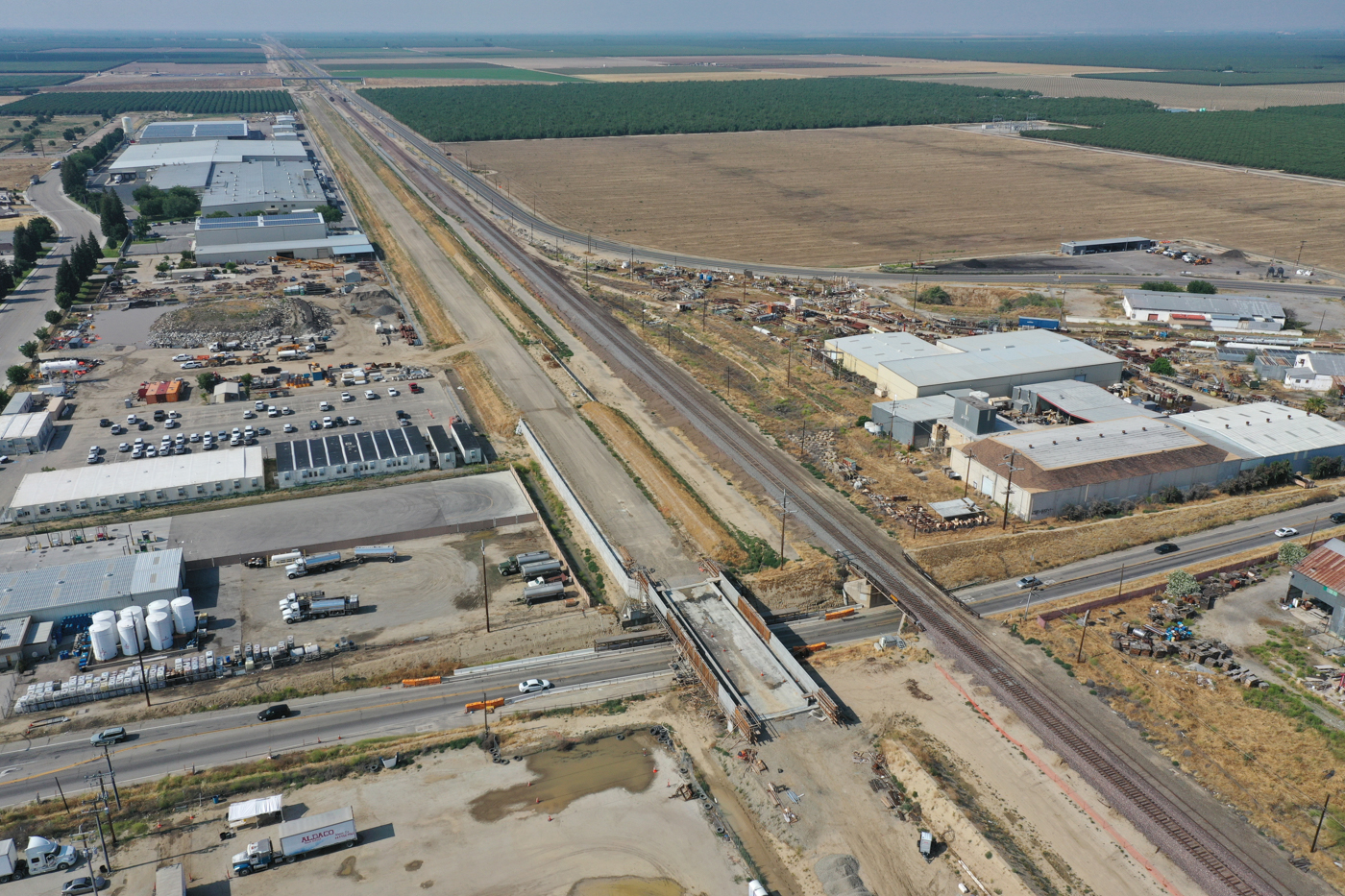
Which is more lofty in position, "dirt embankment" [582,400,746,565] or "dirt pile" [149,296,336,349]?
"dirt pile" [149,296,336,349]

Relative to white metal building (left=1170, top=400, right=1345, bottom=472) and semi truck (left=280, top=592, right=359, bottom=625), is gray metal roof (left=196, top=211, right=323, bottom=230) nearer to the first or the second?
semi truck (left=280, top=592, right=359, bottom=625)

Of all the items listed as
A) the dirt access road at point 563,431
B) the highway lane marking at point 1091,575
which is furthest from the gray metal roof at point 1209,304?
the dirt access road at point 563,431

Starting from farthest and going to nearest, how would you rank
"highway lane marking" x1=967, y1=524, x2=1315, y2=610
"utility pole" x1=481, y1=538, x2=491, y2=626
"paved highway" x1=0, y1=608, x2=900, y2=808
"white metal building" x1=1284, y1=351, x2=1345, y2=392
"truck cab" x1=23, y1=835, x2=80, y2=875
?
"white metal building" x1=1284, y1=351, x2=1345, y2=392, "highway lane marking" x1=967, y1=524, x2=1315, y2=610, "utility pole" x1=481, y1=538, x2=491, y2=626, "paved highway" x1=0, y1=608, x2=900, y2=808, "truck cab" x1=23, y1=835, x2=80, y2=875

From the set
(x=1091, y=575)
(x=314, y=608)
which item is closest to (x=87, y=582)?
(x=314, y=608)

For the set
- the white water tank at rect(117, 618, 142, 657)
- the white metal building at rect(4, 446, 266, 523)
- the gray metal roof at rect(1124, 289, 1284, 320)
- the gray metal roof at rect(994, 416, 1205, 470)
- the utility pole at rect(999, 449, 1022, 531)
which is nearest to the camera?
the white water tank at rect(117, 618, 142, 657)

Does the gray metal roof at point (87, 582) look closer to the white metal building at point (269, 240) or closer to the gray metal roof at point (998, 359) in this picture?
the gray metal roof at point (998, 359)

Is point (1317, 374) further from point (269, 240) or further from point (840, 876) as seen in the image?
point (269, 240)

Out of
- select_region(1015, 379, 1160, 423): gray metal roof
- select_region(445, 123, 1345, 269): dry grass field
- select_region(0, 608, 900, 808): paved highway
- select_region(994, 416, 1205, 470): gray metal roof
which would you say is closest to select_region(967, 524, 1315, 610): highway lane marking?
select_region(994, 416, 1205, 470): gray metal roof
